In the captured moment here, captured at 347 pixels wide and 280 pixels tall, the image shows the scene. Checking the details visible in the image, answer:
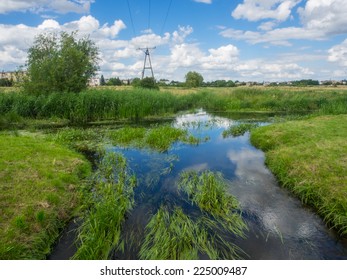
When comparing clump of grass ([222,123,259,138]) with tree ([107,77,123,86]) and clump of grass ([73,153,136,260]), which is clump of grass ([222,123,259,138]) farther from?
tree ([107,77,123,86])

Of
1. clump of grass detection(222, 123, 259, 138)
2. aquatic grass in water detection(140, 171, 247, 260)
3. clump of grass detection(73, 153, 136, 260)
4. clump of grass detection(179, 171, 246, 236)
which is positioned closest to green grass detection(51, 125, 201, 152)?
clump of grass detection(222, 123, 259, 138)

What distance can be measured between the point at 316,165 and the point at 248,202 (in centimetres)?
263

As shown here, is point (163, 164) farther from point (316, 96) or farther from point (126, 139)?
point (316, 96)

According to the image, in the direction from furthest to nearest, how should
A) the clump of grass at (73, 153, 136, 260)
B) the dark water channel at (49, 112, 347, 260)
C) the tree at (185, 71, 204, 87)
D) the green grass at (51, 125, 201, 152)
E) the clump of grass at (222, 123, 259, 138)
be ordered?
the tree at (185, 71, 204, 87) < the clump of grass at (222, 123, 259, 138) < the green grass at (51, 125, 201, 152) < the dark water channel at (49, 112, 347, 260) < the clump of grass at (73, 153, 136, 260)

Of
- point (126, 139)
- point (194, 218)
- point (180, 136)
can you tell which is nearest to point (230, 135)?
point (180, 136)

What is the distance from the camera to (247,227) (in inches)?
215

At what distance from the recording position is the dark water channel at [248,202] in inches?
188

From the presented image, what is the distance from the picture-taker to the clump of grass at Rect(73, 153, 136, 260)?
4539 millimetres

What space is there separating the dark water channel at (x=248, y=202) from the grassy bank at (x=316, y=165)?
0.29m

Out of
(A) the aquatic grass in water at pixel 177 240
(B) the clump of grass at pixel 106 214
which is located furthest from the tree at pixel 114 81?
(A) the aquatic grass in water at pixel 177 240

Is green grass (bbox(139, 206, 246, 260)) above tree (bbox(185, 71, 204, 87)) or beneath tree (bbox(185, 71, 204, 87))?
beneath

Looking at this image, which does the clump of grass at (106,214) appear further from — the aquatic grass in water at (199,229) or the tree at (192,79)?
the tree at (192,79)

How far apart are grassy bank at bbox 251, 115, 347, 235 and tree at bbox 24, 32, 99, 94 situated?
1791 centimetres

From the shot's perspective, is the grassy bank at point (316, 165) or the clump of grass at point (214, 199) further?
the grassy bank at point (316, 165)
